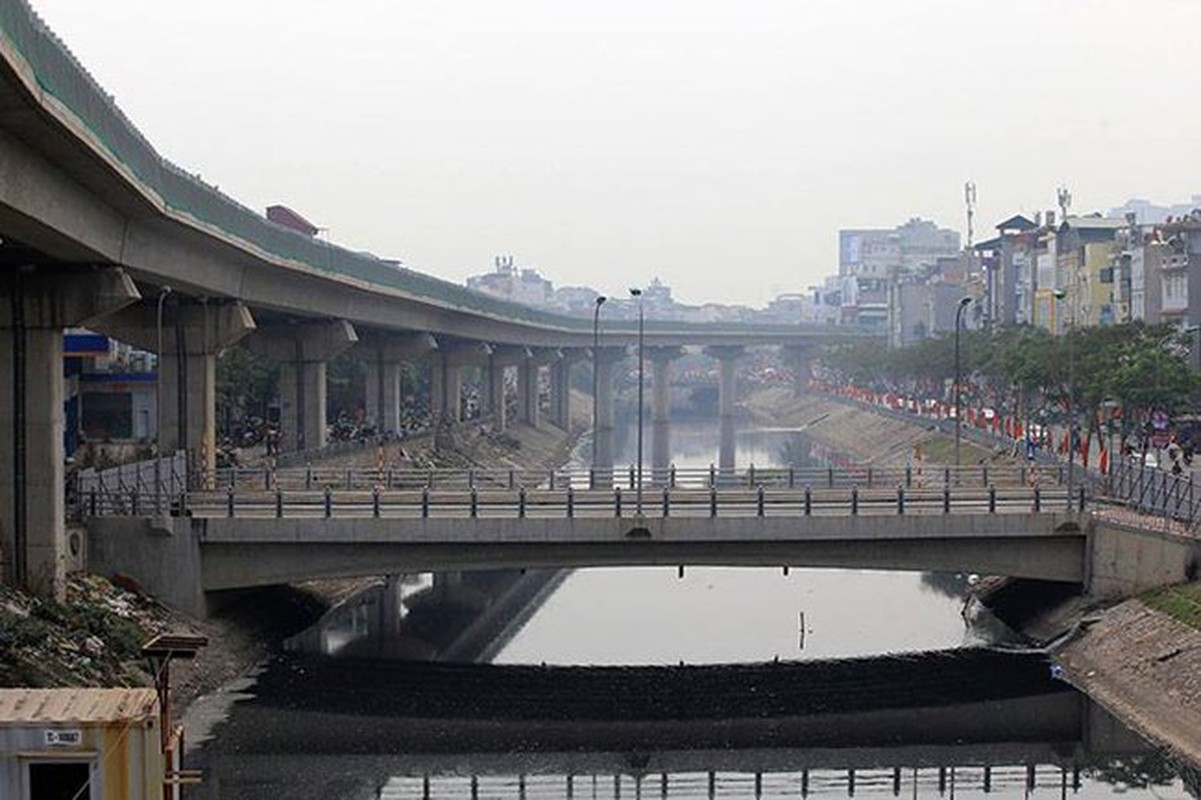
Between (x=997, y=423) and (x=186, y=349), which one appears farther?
(x=997, y=423)

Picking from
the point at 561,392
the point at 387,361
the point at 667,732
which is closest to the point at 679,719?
the point at 667,732

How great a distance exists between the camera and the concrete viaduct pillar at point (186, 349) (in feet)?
182

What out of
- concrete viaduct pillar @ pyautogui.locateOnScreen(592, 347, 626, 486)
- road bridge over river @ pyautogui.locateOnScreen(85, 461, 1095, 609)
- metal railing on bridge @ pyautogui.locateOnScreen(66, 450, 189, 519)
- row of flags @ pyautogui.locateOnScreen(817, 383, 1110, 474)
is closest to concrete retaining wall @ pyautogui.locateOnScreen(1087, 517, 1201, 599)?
road bridge over river @ pyautogui.locateOnScreen(85, 461, 1095, 609)

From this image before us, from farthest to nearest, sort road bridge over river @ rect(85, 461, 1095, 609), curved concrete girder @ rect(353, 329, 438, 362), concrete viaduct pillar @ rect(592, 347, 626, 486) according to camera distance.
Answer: concrete viaduct pillar @ rect(592, 347, 626, 486), curved concrete girder @ rect(353, 329, 438, 362), road bridge over river @ rect(85, 461, 1095, 609)

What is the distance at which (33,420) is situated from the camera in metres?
40.6

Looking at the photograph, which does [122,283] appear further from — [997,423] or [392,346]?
[997,423]

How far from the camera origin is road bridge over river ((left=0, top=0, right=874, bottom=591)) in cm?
3222

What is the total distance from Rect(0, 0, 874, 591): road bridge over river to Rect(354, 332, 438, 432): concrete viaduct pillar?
16.9 feet

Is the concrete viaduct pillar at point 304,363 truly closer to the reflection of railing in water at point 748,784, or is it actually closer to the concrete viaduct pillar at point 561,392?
the reflection of railing in water at point 748,784

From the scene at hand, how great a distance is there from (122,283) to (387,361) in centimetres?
5557

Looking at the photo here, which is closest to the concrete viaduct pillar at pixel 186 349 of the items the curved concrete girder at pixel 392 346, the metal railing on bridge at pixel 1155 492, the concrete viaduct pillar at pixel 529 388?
the metal railing on bridge at pixel 1155 492

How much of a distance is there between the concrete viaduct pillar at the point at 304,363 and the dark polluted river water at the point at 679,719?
74.9 ft

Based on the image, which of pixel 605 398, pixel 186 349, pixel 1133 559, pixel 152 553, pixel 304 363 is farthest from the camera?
pixel 605 398

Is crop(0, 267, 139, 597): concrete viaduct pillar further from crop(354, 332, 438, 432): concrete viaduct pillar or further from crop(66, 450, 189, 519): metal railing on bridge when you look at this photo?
crop(354, 332, 438, 432): concrete viaduct pillar
